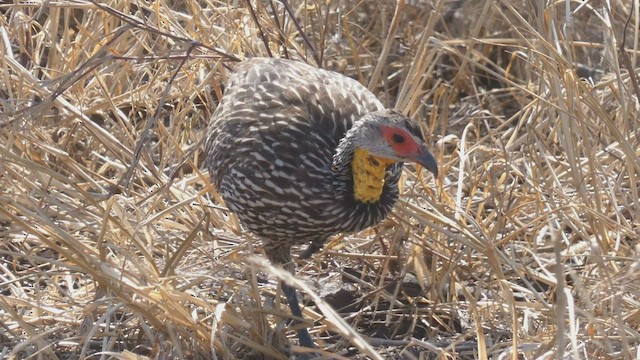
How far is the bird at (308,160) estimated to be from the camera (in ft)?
12.2

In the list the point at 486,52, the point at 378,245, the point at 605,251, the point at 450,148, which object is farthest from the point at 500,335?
the point at 486,52

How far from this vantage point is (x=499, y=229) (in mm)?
→ 4234

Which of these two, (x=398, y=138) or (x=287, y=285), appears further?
(x=287, y=285)

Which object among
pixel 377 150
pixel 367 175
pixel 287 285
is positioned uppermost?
pixel 377 150

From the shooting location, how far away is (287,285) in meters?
3.98

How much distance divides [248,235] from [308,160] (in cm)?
70

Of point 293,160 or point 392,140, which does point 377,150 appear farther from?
point 293,160

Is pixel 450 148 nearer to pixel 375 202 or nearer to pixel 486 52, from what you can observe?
pixel 486 52

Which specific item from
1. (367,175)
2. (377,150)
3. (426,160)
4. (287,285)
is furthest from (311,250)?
(426,160)

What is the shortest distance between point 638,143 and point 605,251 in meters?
0.43

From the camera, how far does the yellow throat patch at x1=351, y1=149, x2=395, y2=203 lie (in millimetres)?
3754

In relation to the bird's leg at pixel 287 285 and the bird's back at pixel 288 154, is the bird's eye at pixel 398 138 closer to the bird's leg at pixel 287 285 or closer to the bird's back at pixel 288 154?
the bird's back at pixel 288 154

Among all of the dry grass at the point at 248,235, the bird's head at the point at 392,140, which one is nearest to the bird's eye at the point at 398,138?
the bird's head at the point at 392,140

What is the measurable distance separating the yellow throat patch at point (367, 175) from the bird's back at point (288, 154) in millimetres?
42
